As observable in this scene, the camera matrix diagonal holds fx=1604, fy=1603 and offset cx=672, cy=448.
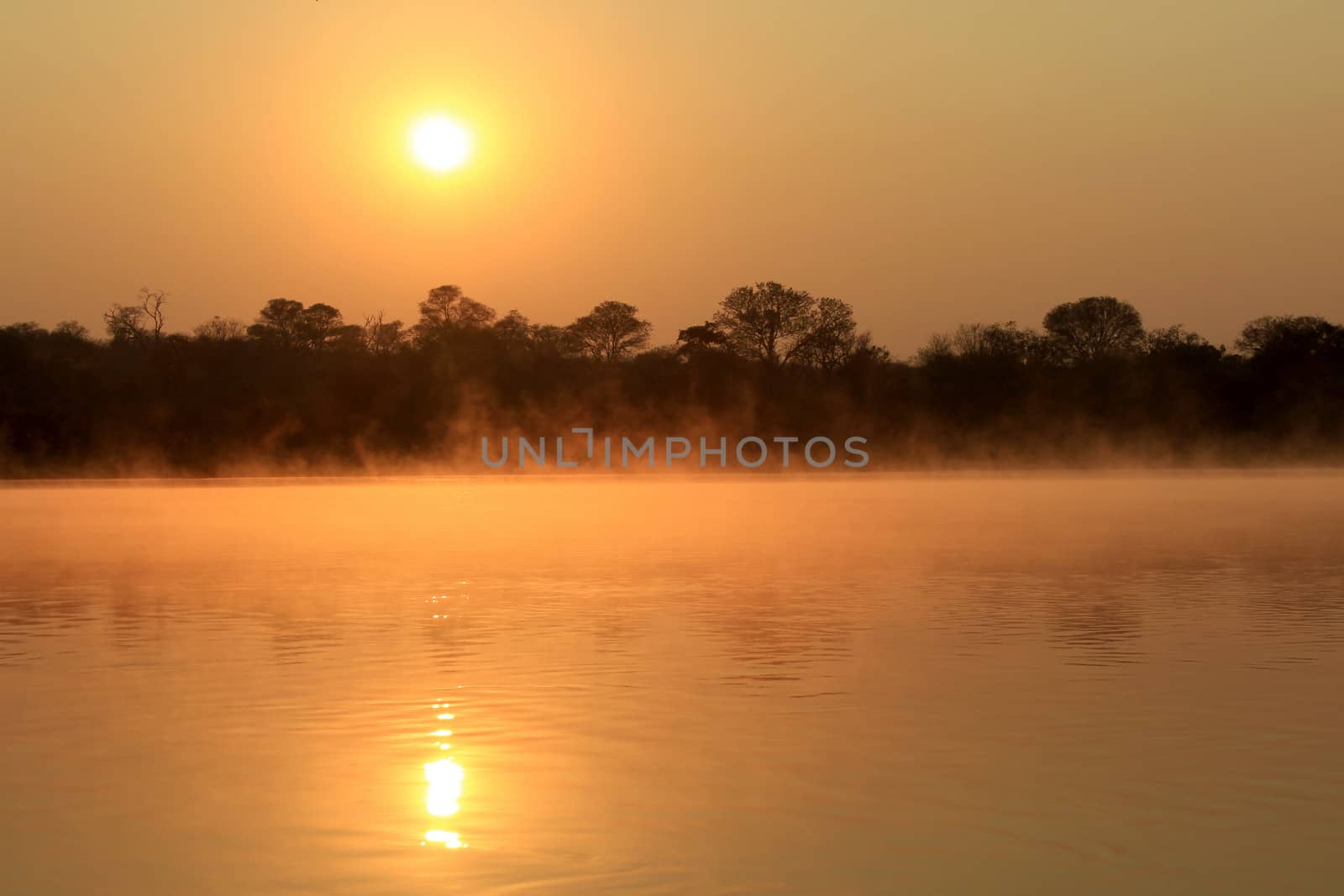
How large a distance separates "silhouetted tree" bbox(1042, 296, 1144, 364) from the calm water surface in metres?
73.0

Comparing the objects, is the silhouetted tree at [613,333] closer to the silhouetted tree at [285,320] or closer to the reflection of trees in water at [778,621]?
the silhouetted tree at [285,320]

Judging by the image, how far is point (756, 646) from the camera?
10695mm

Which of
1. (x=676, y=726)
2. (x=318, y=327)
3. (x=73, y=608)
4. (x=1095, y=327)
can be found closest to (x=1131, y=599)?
(x=676, y=726)

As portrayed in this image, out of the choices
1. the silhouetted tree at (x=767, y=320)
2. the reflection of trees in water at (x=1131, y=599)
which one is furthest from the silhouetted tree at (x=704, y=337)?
the reflection of trees in water at (x=1131, y=599)

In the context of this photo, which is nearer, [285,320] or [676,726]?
[676,726]

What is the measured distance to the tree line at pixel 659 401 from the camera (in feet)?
211

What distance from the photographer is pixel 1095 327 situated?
90.6m

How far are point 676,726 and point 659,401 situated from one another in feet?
215

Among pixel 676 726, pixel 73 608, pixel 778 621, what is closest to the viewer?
pixel 676 726

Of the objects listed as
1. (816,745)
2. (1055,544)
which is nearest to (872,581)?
(1055,544)

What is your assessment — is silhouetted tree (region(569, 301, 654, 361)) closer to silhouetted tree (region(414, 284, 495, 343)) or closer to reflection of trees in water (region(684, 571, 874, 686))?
silhouetted tree (region(414, 284, 495, 343))

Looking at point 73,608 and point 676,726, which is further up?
point 73,608

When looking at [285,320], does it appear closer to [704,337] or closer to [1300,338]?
[704,337]

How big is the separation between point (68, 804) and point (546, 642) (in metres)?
4.93
